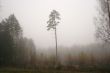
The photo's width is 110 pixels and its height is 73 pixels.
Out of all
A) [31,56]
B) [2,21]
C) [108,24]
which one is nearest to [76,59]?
[31,56]

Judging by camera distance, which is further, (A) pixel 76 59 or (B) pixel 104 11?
(A) pixel 76 59

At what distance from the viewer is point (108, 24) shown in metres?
21.0

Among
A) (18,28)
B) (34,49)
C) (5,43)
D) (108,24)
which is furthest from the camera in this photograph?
(34,49)

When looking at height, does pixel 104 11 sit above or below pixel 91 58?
above

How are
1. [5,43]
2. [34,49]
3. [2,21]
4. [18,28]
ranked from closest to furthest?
[5,43] < [2,21] < [18,28] < [34,49]

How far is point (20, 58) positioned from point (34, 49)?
18.5m

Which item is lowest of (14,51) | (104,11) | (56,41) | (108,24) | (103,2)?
(14,51)

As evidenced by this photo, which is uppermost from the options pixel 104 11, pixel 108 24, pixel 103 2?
pixel 103 2

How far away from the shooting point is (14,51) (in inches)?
1492

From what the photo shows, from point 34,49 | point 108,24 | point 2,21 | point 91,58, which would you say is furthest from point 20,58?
point 108,24

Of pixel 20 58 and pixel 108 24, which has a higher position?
pixel 108 24

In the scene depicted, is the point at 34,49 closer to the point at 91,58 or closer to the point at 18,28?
the point at 18,28

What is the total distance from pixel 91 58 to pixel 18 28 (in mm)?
26170

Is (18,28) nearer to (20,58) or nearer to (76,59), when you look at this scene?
(20,58)
